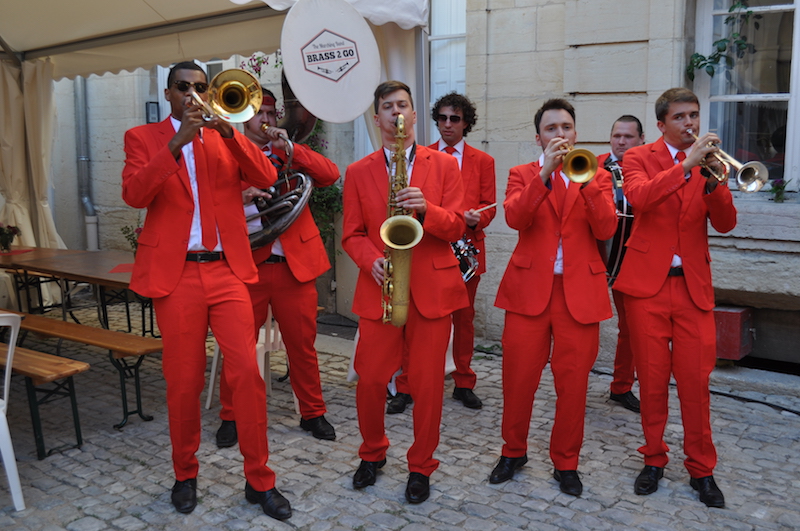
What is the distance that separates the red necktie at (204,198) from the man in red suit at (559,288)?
4.75 ft

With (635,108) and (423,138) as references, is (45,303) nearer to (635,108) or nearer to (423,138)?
(423,138)

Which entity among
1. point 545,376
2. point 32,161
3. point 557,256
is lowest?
point 545,376

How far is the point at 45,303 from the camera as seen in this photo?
327 inches

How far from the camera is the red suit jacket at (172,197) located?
3418 millimetres

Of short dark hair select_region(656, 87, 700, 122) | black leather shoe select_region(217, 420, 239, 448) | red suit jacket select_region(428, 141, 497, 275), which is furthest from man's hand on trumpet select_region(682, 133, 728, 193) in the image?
black leather shoe select_region(217, 420, 239, 448)

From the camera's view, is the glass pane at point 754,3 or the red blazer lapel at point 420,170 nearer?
the red blazer lapel at point 420,170

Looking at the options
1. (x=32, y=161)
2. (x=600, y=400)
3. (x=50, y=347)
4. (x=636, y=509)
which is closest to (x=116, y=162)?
(x=32, y=161)

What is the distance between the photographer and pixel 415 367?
362cm

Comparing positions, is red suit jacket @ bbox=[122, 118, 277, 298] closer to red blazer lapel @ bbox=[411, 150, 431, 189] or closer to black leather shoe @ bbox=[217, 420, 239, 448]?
red blazer lapel @ bbox=[411, 150, 431, 189]

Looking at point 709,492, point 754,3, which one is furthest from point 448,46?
point 709,492

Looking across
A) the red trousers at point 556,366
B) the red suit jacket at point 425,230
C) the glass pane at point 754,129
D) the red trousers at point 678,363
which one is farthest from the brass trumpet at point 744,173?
the glass pane at point 754,129

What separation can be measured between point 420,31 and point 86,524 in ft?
11.8

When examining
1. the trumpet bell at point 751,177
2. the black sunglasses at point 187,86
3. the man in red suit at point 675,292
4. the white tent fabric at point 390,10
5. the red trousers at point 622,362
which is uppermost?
the white tent fabric at point 390,10

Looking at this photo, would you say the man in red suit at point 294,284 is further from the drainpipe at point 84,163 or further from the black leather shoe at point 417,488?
the drainpipe at point 84,163
